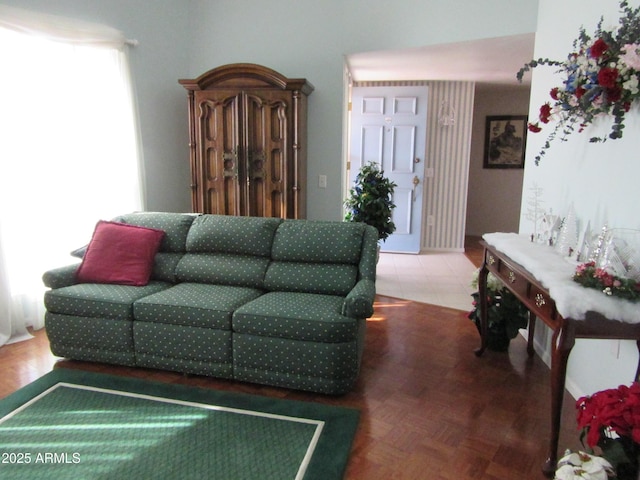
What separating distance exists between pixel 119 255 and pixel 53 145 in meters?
1.08

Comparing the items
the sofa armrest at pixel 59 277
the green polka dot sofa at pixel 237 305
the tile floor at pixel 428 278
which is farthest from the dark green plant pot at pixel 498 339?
the sofa armrest at pixel 59 277

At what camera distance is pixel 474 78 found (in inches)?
213

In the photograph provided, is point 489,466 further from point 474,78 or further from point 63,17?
point 474,78

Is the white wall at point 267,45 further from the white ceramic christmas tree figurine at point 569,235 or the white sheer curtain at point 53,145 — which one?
the white ceramic christmas tree figurine at point 569,235

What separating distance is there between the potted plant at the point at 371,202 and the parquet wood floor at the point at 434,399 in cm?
121

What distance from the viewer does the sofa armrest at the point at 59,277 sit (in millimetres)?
2771

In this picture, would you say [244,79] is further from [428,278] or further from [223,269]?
[428,278]

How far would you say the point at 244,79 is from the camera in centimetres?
373

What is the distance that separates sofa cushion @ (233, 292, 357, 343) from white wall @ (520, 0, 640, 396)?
1216 millimetres

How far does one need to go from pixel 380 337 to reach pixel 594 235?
158 cm

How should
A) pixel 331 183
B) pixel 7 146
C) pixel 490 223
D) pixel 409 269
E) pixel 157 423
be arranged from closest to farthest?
pixel 157 423 < pixel 7 146 < pixel 331 183 < pixel 409 269 < pixel 490 223

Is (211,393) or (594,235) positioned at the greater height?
(594,235)

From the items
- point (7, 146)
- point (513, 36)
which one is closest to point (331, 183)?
point (513, 36)

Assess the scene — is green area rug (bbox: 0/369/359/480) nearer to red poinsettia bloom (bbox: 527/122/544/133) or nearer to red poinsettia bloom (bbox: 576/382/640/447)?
red poinsettia bloom (bbox: 576/382/640/447)
